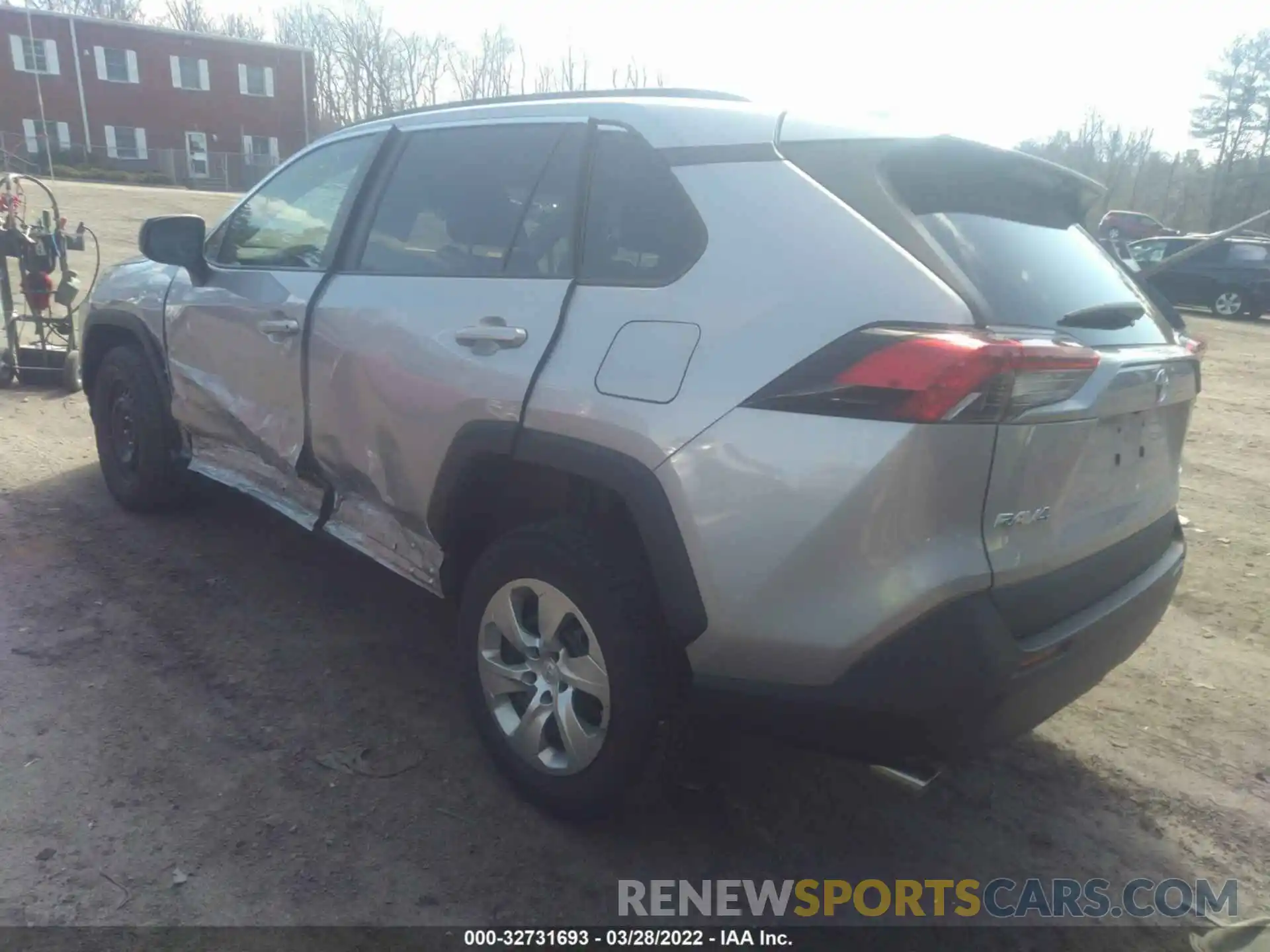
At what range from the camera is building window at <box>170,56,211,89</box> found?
43.8m

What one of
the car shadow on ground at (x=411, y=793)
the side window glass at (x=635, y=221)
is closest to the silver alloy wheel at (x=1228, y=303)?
the car shadow on ground at (x=411, y=793)

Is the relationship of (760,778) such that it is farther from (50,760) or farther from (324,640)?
(50,760)

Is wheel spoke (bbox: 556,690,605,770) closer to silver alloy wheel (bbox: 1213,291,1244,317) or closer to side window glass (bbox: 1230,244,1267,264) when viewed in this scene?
silver alloy wheel (bbox: 1213,291,1244,317)

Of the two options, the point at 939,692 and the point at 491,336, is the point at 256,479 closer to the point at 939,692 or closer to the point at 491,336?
the point at 491,336

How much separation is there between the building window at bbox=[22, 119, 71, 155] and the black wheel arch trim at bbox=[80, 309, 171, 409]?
44.3 meters

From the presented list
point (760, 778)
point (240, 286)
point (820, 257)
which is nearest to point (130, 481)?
point (240, 286)

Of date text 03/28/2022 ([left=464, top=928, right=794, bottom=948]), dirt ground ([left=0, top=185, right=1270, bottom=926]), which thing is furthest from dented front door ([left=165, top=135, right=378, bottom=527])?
date text 03/28/2022 ([left=464, top=928, right=794, bottom=948])

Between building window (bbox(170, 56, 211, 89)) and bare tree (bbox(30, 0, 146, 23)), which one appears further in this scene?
bare tree (bbox(30, 0, 146, 23))

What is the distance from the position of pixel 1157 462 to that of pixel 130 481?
4509mm

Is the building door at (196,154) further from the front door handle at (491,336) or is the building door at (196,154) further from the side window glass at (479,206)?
the front door handle at (491,336)

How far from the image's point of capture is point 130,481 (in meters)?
4.64

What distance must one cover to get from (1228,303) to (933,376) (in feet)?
68.2

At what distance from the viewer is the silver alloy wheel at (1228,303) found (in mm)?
18672

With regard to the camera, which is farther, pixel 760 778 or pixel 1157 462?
pixel 760 778
